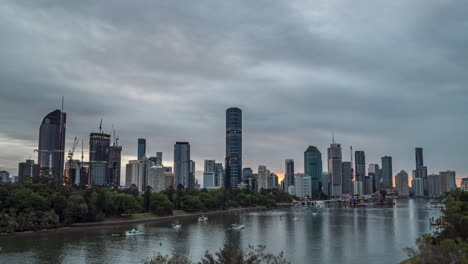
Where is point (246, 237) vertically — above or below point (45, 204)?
below

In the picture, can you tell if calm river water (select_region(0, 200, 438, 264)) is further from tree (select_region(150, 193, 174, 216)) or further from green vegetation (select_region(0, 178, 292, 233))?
tree (select_region(150, 193, 174, 216))

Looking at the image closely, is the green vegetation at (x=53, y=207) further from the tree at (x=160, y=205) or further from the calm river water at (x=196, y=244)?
the tree at (x=160, y=205)

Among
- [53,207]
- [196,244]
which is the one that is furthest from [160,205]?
[196,244]

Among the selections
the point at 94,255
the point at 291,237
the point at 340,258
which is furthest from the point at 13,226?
the point at 340,258

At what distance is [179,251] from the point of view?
302ft

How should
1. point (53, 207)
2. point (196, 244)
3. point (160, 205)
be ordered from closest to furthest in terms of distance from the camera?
point (196, 244) < point (53, 207) < point (160, 205)

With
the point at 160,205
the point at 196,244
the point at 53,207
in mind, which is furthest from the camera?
the point at 160,205

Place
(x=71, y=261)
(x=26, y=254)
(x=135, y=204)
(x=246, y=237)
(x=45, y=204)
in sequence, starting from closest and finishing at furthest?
(x=71, y=261), (x=26, y=254), (x=246, y=237), (x=45, y=204), (x=135, y=204)

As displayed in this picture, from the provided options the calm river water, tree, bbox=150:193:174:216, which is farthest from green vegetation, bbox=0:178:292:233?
tree, bbox=150:193:174:216

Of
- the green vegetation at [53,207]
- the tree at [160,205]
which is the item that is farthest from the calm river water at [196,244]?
the tree at [160,205]

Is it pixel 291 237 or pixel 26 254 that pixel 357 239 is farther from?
pixel 26 254

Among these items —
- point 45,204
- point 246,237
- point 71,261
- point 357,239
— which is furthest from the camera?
point 45,204

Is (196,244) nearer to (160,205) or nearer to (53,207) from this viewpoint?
(53,207)

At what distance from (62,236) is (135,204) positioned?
45.6 meters
